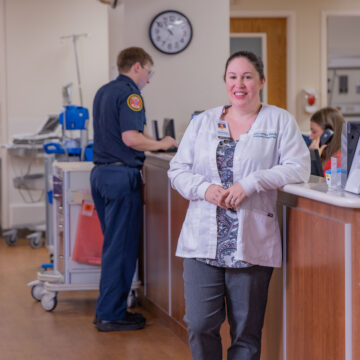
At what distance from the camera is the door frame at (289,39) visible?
24.7 ft

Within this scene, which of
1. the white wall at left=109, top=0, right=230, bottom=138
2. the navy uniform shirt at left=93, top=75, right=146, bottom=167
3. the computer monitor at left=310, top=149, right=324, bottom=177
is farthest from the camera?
the white wall at left=109, top=0, right=230, bottom=138

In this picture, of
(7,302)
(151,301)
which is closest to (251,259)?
(151,301)

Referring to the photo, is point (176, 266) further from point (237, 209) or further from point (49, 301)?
point (237, 209)

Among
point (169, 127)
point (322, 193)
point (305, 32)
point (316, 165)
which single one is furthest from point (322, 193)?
point (305, 32)

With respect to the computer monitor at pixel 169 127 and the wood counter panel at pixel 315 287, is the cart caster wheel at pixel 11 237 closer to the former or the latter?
the computer monitor at pixel 169 127

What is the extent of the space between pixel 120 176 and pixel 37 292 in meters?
1.38

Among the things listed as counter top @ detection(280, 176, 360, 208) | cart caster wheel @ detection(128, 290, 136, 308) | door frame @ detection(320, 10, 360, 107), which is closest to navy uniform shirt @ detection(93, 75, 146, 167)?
cart caster wheel @ detection(128, 290, 136, 308)

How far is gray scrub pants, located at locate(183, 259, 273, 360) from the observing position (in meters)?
2.74

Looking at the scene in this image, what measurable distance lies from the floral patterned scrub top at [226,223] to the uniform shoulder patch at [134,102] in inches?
61.4

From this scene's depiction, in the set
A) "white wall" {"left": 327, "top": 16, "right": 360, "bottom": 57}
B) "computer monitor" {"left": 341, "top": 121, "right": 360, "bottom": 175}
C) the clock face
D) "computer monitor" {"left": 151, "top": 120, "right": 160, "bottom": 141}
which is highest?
"white wall" {"left": 327, "top": 16, "right": 360, "bottom": 57}

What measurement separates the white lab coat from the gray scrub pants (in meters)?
0.08

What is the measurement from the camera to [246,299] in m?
2.74

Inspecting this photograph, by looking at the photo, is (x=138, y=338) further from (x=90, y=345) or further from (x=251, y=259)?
(x=251, y=259)

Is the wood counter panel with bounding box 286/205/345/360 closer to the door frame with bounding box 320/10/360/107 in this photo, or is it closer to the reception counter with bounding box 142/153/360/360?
the reception counter with bounding box 142/153/360/360
